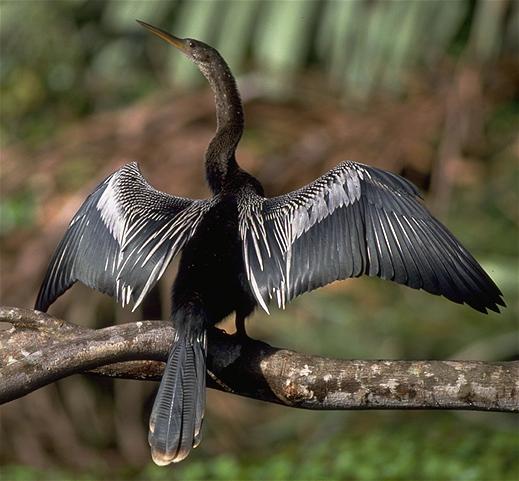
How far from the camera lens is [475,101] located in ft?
26.0

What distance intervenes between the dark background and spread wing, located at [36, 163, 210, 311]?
2.75 meters

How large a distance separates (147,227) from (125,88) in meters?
5.69

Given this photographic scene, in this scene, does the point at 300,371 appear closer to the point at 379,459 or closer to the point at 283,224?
the point at 283,224

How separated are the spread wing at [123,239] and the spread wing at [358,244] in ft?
0.83

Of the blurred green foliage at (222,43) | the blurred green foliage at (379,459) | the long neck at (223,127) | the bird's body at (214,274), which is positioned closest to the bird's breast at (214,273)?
the bird's body at (214,274)

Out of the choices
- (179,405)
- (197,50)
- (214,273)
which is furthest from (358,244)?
(197,50)

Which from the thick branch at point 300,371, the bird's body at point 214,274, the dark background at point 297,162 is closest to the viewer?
the thick branch at point 300,371

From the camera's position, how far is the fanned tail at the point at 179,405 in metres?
3.19

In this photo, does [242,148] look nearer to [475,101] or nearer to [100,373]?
[475,101]

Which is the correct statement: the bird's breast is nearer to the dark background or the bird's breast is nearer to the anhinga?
the anhinga

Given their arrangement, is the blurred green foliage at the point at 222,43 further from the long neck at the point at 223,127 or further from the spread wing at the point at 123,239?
the spread wing at the point at 123,239

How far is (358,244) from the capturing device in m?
3.54

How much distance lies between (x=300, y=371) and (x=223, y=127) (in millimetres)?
1389

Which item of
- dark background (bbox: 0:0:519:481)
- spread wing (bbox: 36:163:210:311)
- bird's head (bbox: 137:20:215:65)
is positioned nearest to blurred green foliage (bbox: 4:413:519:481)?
dark background (bbox: 0:0:519:481)
